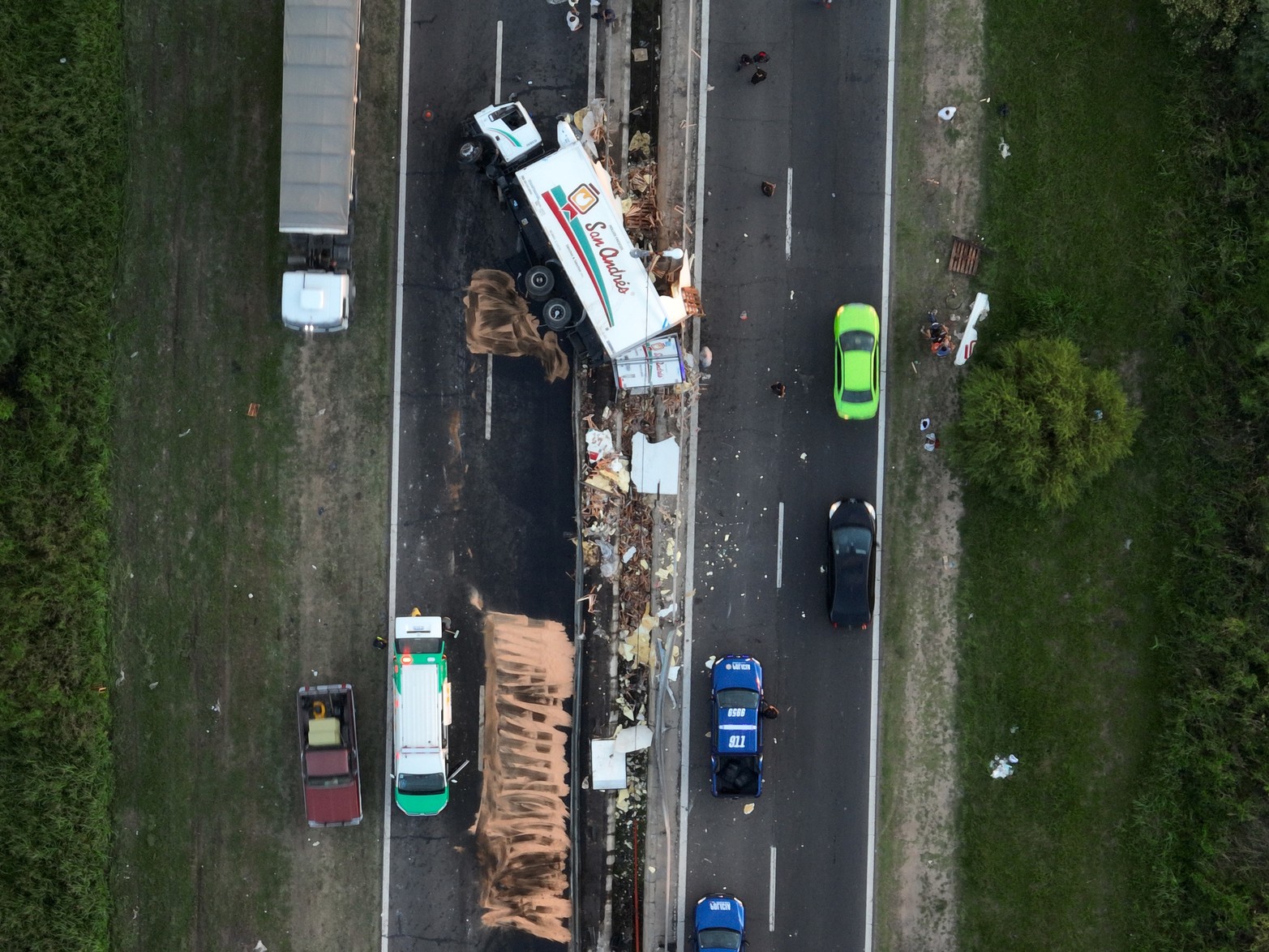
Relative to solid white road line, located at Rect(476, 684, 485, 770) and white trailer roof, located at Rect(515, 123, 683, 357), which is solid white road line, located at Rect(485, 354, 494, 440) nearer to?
white trailer roof, located at Rect(515, 123, 683, 357)

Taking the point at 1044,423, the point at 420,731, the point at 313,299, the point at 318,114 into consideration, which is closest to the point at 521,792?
the point at 420,731

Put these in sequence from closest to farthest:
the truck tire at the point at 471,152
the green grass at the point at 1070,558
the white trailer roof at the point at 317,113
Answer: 1. the white trailer roof at the point at 317,113
2. the truck tire at the point at 471,152
3. the green grass at the point at 1070,558

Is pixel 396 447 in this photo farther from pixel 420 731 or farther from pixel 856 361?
pixel 856 361

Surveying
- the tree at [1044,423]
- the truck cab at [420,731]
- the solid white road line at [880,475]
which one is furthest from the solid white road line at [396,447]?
the tree at [1044,423]

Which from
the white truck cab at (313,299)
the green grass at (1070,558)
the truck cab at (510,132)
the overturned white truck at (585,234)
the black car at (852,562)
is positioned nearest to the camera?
the overturned white truck at (585,234)

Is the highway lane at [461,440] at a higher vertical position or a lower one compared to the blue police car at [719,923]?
higher

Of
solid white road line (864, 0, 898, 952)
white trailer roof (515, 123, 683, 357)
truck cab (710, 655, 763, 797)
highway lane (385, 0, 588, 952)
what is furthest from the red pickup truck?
solid white road line (864, 0, 898, 952)

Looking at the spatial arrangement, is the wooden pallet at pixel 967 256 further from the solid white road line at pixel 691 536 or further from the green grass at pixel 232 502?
the green grass at pixel 232 502
